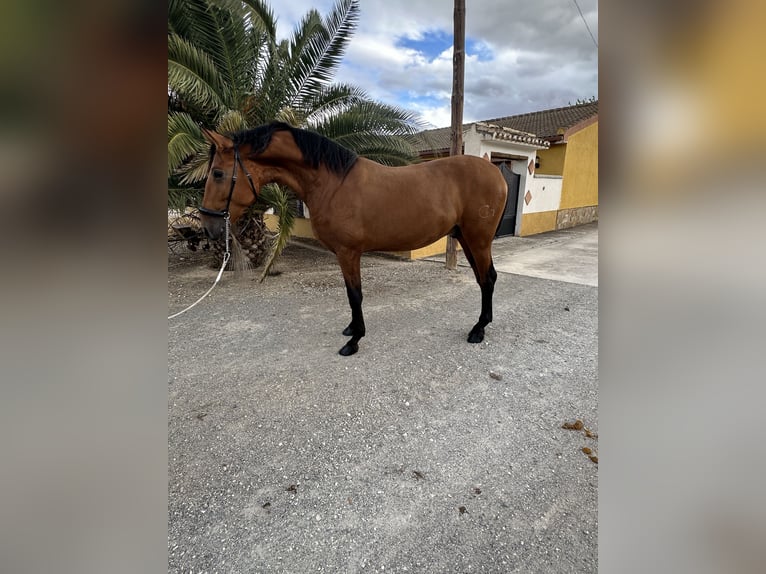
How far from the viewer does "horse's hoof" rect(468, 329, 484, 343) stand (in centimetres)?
336

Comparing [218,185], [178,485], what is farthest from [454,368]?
[218,185]

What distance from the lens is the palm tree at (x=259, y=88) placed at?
14.0ft

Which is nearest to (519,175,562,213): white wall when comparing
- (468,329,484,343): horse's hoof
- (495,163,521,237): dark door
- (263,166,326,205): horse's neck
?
(495,163,521,237): dark door

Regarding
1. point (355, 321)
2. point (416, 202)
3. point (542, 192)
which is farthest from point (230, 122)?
point (542, 192)

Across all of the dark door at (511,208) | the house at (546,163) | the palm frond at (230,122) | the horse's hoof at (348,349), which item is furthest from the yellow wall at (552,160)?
the horse's hoof at (348,349)

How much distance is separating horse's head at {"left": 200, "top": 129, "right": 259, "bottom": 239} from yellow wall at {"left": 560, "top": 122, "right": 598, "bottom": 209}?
36.9 ft

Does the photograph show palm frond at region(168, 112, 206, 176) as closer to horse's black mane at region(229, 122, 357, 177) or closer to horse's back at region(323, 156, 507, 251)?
horse's black mane at region(229, 122, 357, 177)

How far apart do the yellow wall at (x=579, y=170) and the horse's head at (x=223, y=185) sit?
11247mm

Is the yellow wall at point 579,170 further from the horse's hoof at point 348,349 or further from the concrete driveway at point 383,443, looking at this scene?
the horse's hoof at point 348,349

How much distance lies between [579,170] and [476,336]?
1123 centimetres

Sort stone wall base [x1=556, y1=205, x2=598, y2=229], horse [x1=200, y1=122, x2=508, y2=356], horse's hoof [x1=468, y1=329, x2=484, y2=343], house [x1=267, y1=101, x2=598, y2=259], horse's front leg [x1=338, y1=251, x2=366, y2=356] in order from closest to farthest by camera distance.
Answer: horse [x1=200, y1=122, x2=508, y2=356], horse's front leg [x1=338, y1=251, x2=366, y2=356], horse's hoof [x1=468, y1=329, x2=484, y2=343], house [x1=267, y1=101, x2=598, y2=259], stone wall base [x1=556, y1=205, x2=598, y2=229]

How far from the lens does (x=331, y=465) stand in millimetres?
1878
